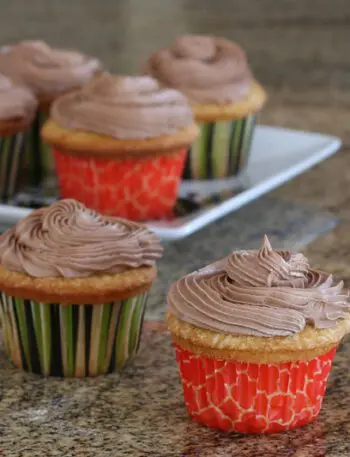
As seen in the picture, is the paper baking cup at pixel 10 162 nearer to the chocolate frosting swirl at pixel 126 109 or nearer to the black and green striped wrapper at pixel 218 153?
the chocolate frosting swirl at pixel 126 109

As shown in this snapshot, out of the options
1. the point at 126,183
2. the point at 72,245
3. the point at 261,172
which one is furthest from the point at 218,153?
the point at 72,245

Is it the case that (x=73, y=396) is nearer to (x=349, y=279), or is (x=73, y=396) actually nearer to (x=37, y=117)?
(x=349, y=279)

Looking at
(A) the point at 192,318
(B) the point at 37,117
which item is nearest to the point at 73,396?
(A) the point at 192,318

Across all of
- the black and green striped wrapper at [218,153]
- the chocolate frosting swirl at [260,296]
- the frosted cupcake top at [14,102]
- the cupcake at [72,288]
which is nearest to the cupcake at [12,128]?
the frosted cupcake top at [14,102]

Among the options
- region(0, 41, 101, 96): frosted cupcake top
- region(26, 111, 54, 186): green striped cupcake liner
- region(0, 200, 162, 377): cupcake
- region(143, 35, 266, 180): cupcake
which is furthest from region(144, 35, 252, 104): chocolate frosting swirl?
region(0, 200, 162, 377): cupcake

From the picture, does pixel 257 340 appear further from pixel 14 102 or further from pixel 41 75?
pixel 41 75

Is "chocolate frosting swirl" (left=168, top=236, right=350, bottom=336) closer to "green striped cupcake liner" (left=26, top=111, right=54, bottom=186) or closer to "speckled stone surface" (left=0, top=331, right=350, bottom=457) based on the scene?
"speckled stone surface" (left=0, top=331, right=350, bottom=457)
